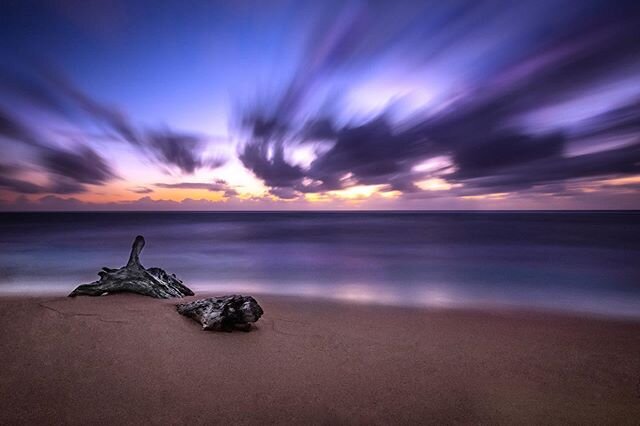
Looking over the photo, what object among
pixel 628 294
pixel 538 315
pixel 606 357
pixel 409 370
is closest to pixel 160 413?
pixel 409 370

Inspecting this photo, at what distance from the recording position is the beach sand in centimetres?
289

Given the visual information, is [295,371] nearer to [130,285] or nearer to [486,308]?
[130,285]

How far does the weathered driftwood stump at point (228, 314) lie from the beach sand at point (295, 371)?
147mm

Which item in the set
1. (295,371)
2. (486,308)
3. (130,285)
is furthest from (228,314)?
(486,308)

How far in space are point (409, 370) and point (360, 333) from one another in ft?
4.27

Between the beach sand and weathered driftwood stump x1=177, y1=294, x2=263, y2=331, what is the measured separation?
0.48 feet

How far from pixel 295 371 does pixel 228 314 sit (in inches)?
61.7

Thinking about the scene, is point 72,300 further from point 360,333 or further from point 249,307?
point 360,333

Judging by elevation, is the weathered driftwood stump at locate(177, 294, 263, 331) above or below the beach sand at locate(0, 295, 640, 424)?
above

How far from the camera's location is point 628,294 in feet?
32.5

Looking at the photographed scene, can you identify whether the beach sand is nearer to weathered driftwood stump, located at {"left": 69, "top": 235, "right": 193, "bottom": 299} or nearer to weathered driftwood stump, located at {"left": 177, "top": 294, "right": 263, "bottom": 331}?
weathered driftwood stump, located at {"left": 177, "top": 294, "right": 263, "bottom": 331}

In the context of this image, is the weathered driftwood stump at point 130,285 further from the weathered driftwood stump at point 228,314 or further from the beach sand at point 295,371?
the weathered driftwood stump at point 228,314

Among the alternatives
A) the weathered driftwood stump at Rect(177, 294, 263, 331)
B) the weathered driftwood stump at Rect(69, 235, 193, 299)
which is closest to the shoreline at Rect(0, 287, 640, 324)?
the weathered driftwood stump at Rect(69, 235, 193, 299)

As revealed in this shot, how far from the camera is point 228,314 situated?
4.65 m
